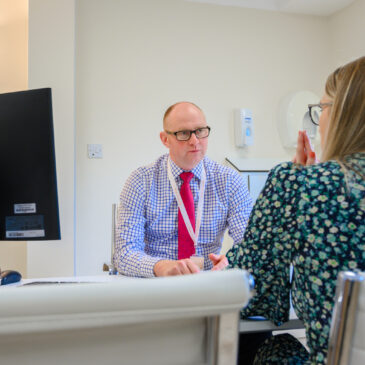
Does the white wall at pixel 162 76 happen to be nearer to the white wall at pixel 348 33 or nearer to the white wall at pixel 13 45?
the white wall at pixel 348 33

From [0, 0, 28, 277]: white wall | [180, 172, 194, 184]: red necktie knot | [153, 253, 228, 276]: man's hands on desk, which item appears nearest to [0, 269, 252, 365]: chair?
[153, 253, 228, 276]: man's hands on desk

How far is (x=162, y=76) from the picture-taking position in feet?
11.6

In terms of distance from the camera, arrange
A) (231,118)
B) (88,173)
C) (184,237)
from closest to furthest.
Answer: (184,237) → (88,173) → (231,118)

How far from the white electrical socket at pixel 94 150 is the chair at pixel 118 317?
2.94 m

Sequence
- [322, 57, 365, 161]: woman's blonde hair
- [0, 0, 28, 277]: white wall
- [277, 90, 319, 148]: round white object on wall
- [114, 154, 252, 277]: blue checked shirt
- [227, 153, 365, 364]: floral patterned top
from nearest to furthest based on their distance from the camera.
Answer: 1. [227, 153, 365, 364]: floral patterned top
2. [322, 57, 365, 161]: woman's blonde hair
3. [114, 154, 252, 277]: blue checked shirt
4. [0, 0, 28, 277]: white wall
5. [277, 90, 319, 148]: round white object on wall

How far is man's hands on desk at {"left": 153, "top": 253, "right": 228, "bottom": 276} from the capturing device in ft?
4.28

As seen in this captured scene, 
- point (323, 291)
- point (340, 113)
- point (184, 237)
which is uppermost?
point (340, 113)

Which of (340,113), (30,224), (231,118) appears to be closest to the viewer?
(340,113)

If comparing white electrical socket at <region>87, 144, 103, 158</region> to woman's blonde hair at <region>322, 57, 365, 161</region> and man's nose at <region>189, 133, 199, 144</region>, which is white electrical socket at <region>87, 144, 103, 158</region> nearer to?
man's nose at <region>189, 133, 199, 144</region>

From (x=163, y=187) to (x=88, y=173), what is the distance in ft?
4.81

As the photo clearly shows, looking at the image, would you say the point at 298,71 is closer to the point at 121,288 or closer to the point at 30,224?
the point at 30,224

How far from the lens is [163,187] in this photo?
6.51 feet

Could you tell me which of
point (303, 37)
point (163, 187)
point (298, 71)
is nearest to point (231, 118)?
point (298, 71)

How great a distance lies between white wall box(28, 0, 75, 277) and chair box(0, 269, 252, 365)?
2.65 metres
